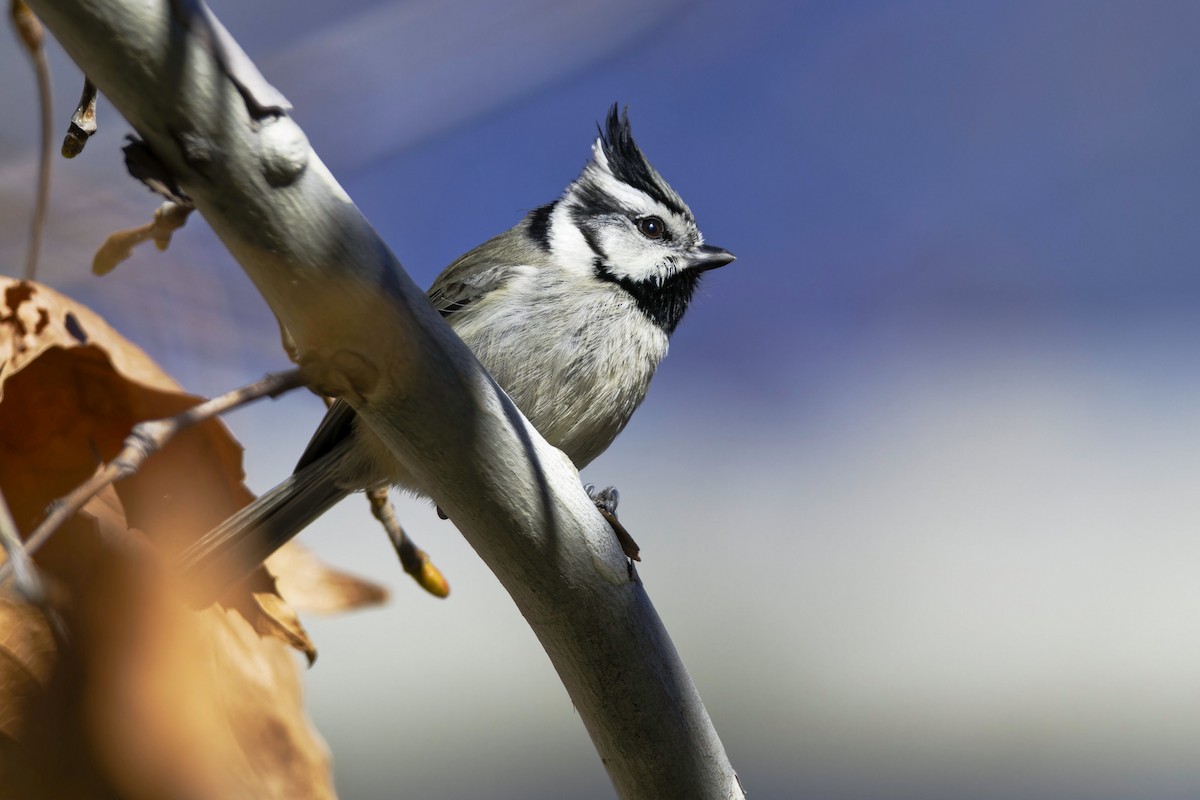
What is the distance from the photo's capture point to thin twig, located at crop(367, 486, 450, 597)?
923 mm

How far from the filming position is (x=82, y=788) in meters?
0.65

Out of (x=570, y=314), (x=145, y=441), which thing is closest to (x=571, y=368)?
(x=570, y=314)

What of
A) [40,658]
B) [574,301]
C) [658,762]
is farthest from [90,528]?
[574,301]

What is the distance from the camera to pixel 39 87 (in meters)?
0.64

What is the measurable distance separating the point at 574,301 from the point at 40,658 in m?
0.91

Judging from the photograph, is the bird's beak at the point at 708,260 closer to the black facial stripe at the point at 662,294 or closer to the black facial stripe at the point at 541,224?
the black facial stripe at the point at 662,294

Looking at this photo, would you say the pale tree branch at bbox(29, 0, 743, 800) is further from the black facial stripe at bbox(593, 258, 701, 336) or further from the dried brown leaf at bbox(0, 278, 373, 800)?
the black facial stripe at bbox(593, 258, 701, 336)

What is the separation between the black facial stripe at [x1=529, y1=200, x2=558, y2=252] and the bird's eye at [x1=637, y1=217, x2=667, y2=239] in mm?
156

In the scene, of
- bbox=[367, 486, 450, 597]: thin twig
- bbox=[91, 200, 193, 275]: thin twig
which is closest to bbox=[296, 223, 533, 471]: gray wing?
bbox=[367, 486, 450, 597]: thin twig

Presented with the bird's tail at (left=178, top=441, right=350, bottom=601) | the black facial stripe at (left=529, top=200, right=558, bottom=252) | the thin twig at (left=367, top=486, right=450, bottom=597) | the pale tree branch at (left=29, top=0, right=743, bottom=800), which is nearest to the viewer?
the pale tree branch at (left=29, top=0, right=743, bottom=800)

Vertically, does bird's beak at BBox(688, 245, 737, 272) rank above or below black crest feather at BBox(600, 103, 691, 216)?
below

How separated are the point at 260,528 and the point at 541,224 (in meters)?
0.86

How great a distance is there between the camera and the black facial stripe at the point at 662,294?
1.54 metres

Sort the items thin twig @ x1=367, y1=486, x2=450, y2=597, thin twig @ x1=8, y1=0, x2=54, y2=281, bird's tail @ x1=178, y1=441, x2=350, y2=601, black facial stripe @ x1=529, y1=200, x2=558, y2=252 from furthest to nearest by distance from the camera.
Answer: black facial stripe @ x1=529, y1=200, x2=558, y2=252, thin twig @ x1=367, y1=486, x2=450, y2=597, bird's tail @ x1=178, y1=441, x2=350, y2=601, thin twig @ x1=8, y1=0, x2=54, y2=281
